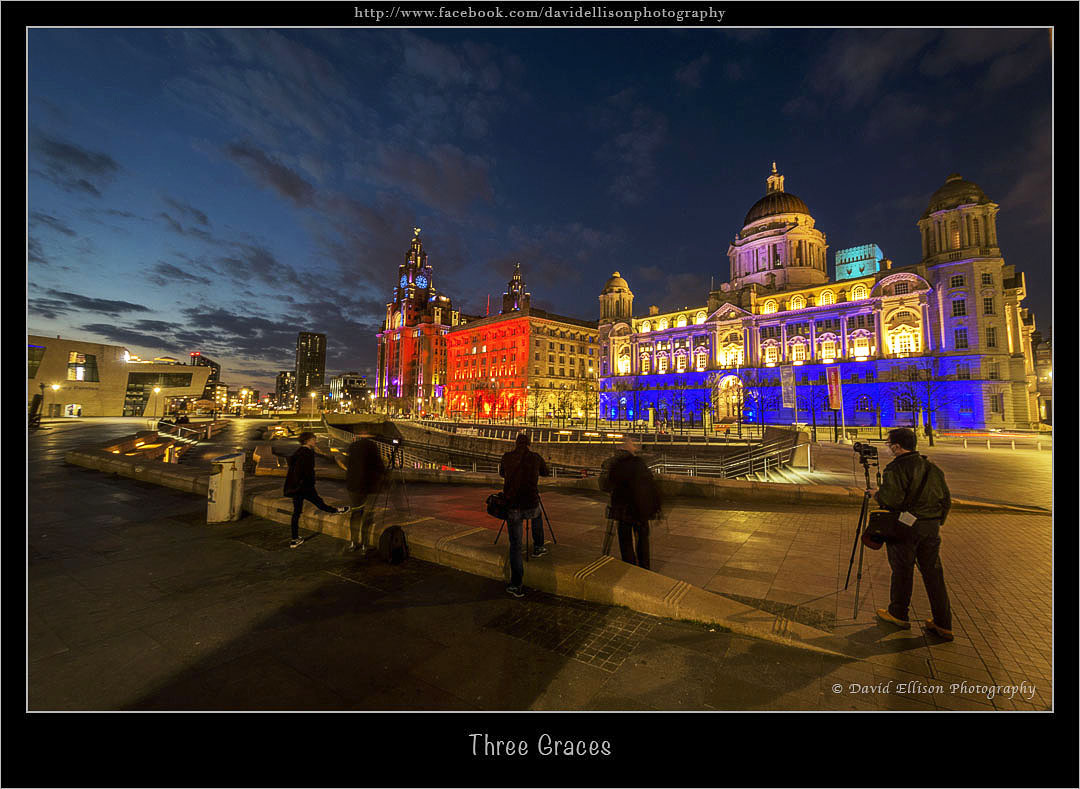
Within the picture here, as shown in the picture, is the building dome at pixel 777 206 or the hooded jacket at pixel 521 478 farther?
the building dome at pixel 777 206

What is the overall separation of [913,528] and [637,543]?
2.91 metres

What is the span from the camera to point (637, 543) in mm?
5527

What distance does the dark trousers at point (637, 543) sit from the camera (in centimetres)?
550

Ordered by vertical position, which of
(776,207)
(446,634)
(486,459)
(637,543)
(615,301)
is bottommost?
(486,459)

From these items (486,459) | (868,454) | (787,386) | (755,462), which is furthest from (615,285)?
(868,454)

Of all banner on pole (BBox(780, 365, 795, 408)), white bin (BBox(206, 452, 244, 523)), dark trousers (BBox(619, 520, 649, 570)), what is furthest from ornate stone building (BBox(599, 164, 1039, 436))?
white bin (BBox(206, 452, 244, 523))

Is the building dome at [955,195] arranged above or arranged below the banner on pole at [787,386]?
above

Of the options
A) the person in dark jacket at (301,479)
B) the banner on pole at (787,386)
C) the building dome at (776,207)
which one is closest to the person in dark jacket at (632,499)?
the person in dark jacket at (301,479)

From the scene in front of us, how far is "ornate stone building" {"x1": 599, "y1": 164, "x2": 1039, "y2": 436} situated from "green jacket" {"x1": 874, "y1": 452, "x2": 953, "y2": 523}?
4657 centimetres

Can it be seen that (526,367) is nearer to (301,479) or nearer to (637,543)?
(301,479)

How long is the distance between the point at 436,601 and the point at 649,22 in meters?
6.16

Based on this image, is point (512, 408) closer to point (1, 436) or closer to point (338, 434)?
point (338, 434)

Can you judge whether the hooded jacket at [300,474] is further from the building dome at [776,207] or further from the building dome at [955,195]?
the building dome at [776,207]

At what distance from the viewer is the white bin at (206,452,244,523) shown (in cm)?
746
